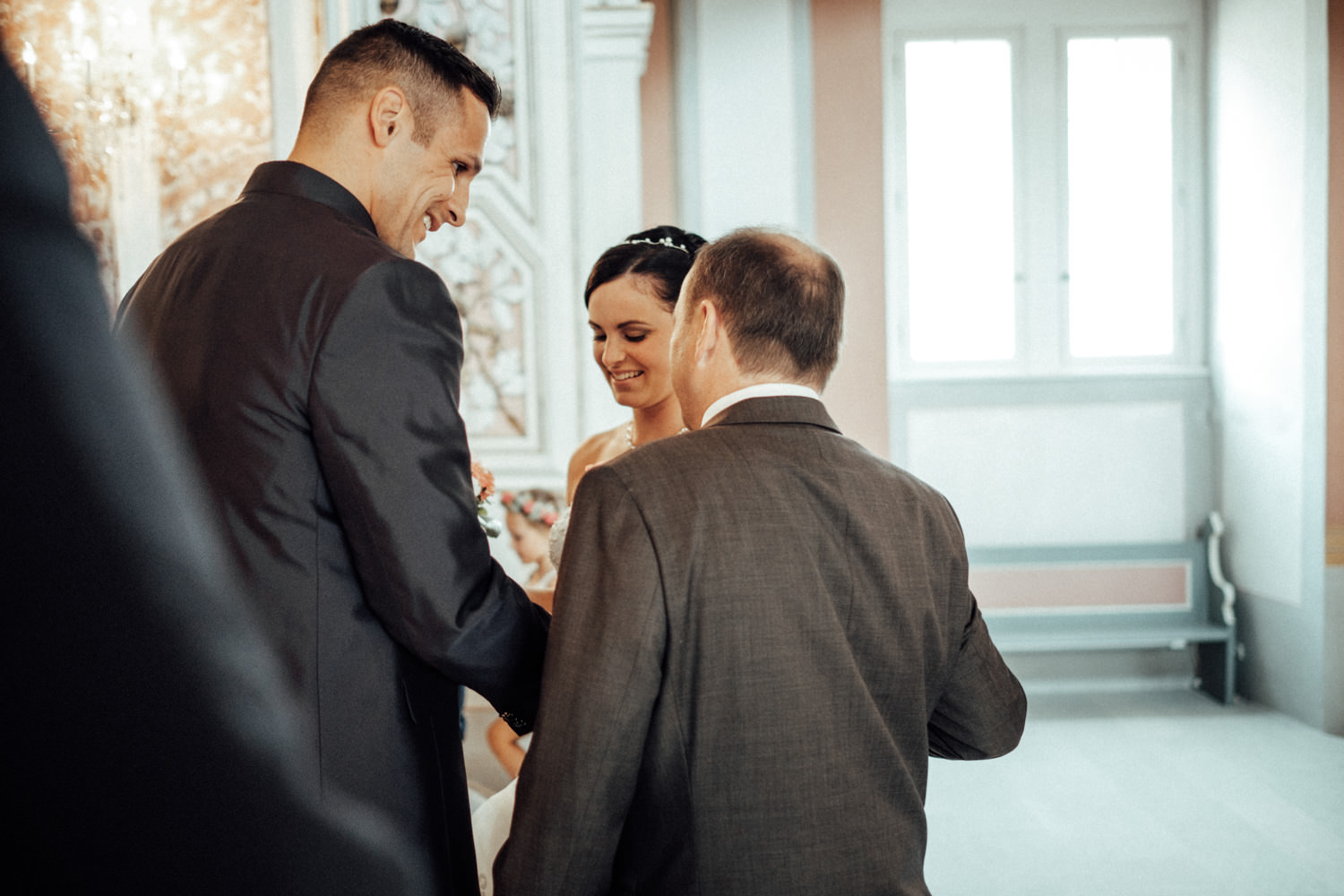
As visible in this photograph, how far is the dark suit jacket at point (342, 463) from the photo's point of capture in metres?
1.11

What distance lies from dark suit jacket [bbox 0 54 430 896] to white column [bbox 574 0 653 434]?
3402mm

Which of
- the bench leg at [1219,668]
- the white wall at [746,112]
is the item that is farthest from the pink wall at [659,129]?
the bench leg at [1219,668]

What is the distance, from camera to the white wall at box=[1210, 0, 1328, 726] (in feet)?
15.1

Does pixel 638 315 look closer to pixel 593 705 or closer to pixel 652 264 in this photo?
pixel 652 264

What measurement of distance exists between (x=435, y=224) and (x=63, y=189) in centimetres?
120

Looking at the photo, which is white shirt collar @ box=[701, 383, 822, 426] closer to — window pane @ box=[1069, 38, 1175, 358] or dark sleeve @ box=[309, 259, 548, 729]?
dark sleeve @ box=[309, 259, 548, 729]

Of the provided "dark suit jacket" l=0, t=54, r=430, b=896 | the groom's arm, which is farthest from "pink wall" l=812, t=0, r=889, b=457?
"dark suit jacket" l=0, t=54, r=430, b=896

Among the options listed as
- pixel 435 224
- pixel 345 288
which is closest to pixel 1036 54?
pixel 435 224

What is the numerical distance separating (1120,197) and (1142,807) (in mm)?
3674

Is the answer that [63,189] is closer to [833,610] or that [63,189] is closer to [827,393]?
[833,610]

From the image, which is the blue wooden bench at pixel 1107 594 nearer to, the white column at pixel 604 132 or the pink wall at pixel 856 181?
the pink wall at pixel 856 181

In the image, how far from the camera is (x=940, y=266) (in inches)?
232

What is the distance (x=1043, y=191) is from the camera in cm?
578

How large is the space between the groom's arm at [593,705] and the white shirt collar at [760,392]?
202 mm
